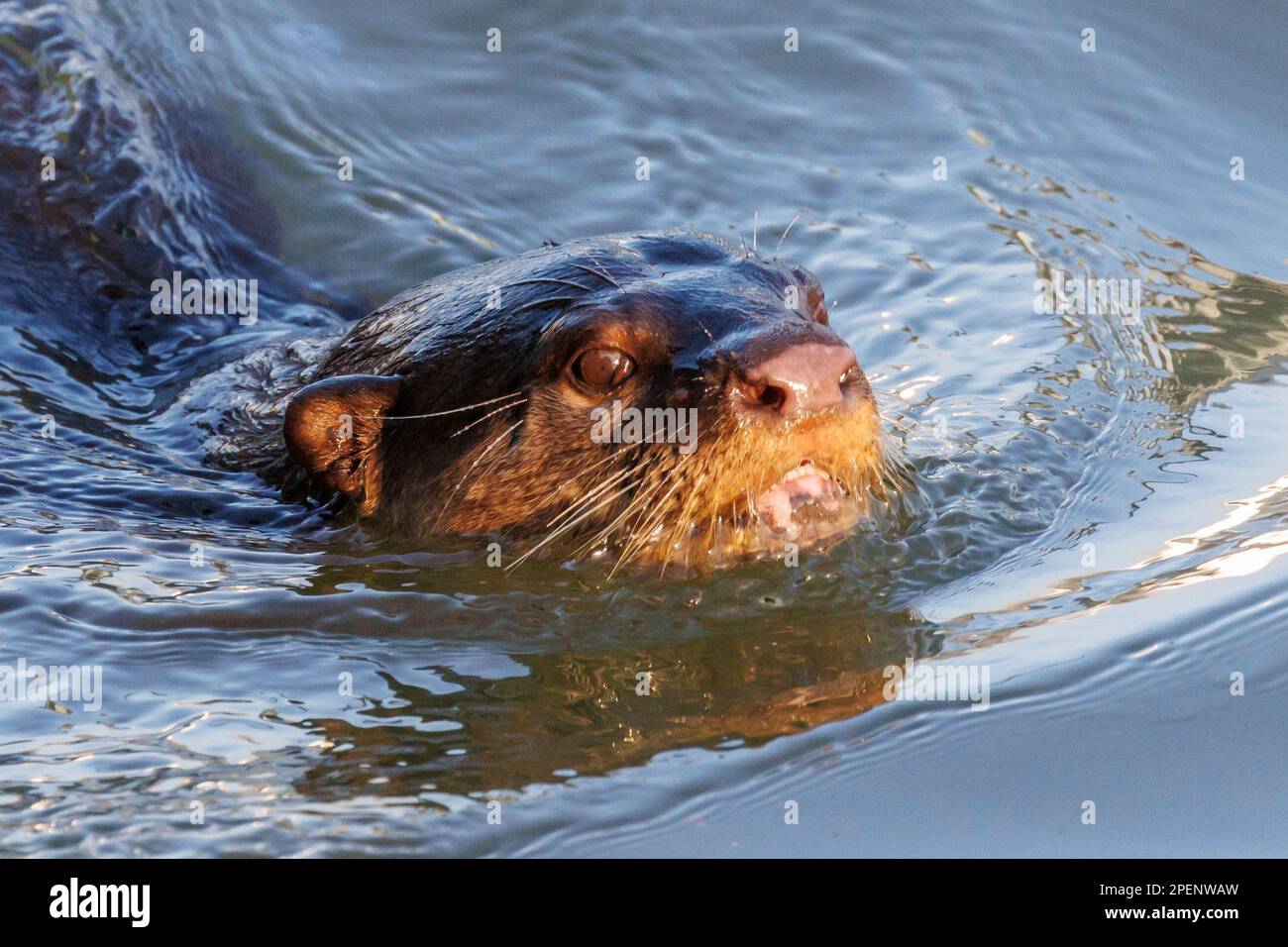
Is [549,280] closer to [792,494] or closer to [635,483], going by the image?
[635,483]

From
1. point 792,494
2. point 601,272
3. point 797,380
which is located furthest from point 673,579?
point 601,272

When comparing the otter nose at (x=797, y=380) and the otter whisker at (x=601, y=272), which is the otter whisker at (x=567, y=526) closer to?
the otter nose at (x=797, y=380)

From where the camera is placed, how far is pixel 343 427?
468cm

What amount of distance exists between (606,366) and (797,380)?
0.58 meters

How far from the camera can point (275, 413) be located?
529 cm

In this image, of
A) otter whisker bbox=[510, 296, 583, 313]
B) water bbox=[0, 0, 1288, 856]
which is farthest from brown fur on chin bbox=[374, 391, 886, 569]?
otter whisker bbox=[510, 296, 583, 313]

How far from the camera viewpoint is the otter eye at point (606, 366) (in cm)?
428

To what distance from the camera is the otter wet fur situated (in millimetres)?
4062

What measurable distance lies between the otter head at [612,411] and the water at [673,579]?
0.63ft

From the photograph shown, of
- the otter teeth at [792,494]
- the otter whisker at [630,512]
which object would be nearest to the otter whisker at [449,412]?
the otter whisker at [630,512]

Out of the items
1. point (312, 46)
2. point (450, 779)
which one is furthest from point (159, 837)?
point (312, 46)

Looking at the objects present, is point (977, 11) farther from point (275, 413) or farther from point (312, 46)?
point (275, 413)

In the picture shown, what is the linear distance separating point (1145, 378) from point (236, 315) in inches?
141

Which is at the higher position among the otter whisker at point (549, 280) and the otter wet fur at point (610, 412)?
the otter whisker at point (549, 280)
